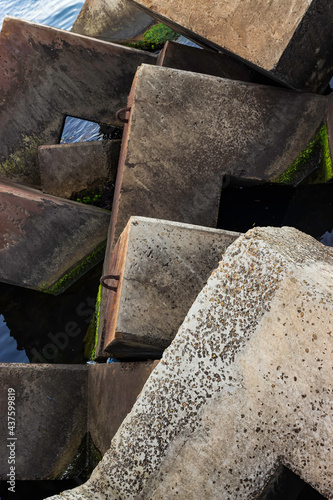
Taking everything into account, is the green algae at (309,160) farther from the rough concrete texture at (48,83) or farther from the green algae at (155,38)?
the green algae at (155,38)

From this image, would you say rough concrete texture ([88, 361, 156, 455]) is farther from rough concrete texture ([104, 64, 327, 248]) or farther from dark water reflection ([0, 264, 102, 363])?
dark water reflection ([0, 264, 102, 363])

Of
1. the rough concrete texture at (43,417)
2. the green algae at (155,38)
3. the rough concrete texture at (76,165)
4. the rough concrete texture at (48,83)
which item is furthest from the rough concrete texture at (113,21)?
the rough concrete texture at (43,417)

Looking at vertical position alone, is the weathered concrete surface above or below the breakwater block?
above

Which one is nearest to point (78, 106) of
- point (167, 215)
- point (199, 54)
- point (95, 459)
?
point (199, 54)

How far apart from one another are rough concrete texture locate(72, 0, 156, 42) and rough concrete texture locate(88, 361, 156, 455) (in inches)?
305

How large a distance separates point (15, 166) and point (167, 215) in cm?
284

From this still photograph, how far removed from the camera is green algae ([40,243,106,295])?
5.06 m

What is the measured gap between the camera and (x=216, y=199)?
392 cm

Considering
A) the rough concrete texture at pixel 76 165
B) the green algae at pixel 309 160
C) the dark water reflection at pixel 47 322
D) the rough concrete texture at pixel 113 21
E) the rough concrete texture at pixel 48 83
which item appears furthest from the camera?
the rough concrete texture at pixel 113 21

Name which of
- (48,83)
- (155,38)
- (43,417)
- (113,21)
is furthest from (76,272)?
(113,21)

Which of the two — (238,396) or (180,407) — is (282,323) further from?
(180,407)

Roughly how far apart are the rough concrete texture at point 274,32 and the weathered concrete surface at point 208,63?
60cm

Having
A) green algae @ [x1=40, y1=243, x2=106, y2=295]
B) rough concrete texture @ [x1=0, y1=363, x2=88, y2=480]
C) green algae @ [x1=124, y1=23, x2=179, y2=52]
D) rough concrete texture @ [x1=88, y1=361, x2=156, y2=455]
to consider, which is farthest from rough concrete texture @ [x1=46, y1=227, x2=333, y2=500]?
green algae @ [x1=124, y1=23, x2=179, y2=52]

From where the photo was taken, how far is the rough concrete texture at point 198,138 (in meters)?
3.86
